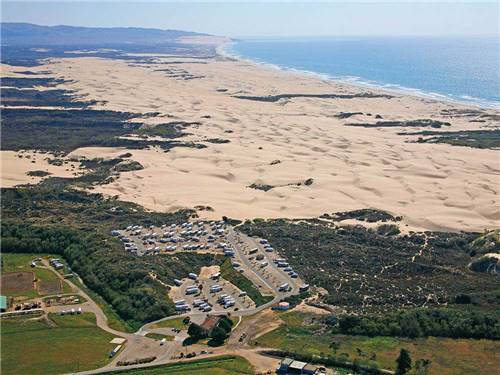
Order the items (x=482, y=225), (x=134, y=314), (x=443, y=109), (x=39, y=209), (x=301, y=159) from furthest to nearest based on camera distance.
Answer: (x=443, y=109) < (x=301, y=159) < (x=39, y=209) < (x=482, y=225) < (x=134, y=314)

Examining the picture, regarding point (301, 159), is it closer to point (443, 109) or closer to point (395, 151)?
point (395, 151)

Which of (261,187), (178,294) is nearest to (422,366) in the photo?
(178,294)

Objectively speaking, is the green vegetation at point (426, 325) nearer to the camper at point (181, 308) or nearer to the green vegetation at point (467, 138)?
the camper at point (181, 308)

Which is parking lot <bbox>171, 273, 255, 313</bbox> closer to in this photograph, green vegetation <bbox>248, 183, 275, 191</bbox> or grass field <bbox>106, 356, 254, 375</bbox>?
grass field <bbox>106, 356, 254, 375</bbox>

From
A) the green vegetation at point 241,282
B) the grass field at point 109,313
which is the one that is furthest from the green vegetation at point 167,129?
the grass field at point 109,313

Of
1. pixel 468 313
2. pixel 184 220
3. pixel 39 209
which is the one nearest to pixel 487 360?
pixel 468 313

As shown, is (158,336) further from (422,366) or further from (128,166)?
(128,166)

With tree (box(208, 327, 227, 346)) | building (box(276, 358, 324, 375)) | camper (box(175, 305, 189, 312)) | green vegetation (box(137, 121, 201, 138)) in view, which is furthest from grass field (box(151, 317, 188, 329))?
green vegetation (box(137, 121, 201, 138))
